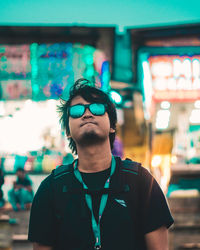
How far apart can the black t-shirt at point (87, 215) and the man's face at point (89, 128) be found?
237 mm

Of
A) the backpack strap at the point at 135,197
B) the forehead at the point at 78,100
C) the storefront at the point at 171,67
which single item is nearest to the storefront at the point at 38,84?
the storefront at the point at 171,67

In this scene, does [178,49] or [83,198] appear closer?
[83,198]

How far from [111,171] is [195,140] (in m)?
10.8

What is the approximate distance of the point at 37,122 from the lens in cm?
908

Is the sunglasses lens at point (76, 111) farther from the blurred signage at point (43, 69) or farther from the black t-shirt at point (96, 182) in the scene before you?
the blurred signage at point (43, 69)

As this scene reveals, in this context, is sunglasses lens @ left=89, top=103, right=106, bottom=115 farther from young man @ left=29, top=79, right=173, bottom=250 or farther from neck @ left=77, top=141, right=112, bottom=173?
neck @ left=77, top=141, right=112, bottom=173

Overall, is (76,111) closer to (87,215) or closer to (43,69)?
(87,215)

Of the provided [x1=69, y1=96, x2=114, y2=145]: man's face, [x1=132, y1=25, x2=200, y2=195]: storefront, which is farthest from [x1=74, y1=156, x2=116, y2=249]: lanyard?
[x1=132, y1=25, x2=200, y2=195]: storefront

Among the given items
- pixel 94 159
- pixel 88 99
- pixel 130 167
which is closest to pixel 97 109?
pixel 88 99

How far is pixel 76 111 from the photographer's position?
6.08 feet

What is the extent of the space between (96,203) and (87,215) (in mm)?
93

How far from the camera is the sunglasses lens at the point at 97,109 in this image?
1.84 m

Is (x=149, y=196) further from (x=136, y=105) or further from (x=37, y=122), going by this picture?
(x=136, y=105)

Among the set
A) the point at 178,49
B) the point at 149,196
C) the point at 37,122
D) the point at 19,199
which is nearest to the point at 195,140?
the point at 178,49
